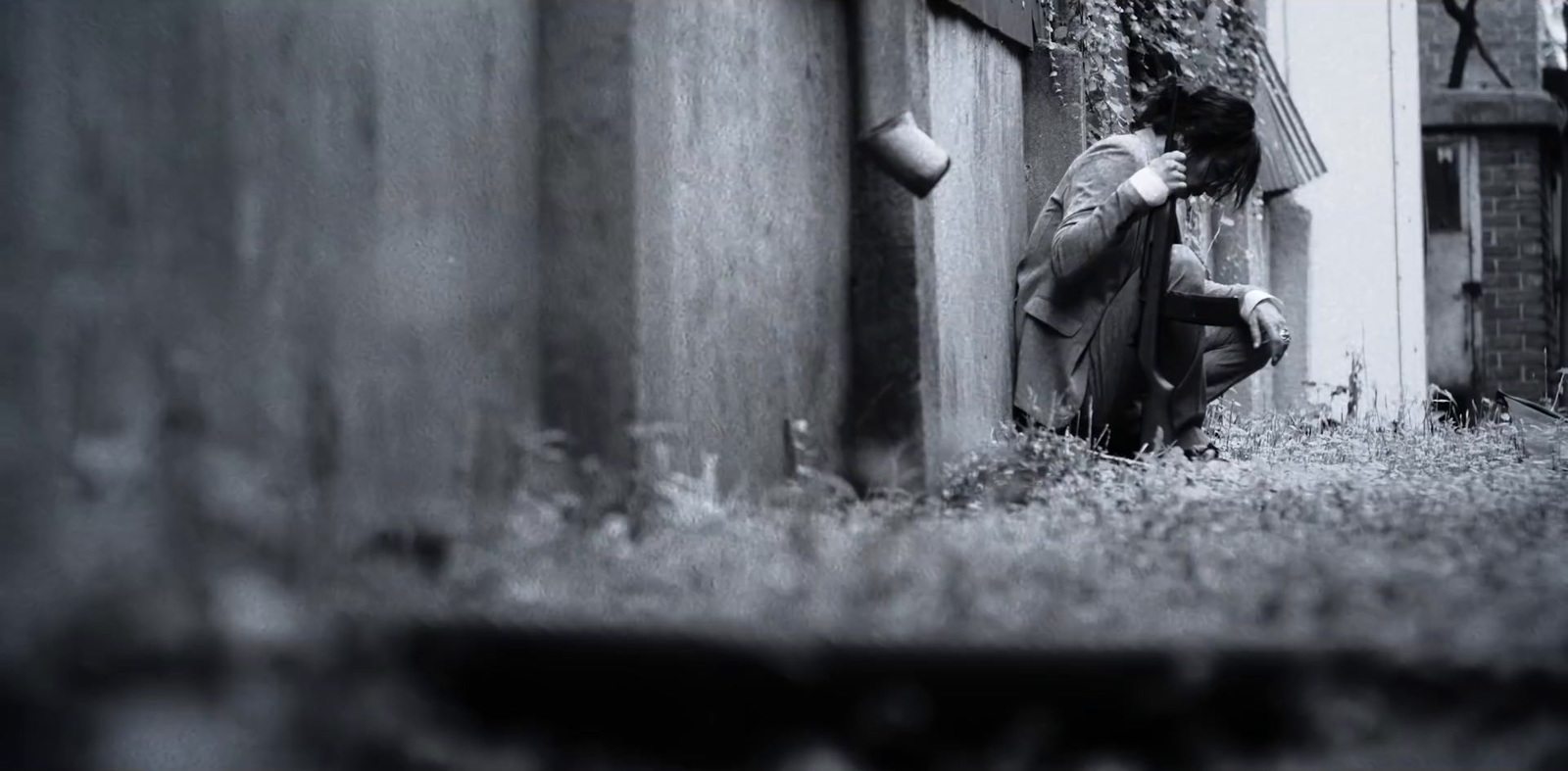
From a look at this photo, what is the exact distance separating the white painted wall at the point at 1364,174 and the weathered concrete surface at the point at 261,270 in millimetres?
9699

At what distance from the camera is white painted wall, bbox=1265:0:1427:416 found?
12.6 m

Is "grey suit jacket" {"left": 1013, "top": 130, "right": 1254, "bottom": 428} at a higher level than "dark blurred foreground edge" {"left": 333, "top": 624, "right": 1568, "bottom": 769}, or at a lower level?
higher

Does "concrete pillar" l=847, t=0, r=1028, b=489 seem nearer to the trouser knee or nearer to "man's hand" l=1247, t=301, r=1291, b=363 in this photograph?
the trouser knee

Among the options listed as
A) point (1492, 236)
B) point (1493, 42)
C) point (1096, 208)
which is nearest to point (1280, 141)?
point (1096, 208)

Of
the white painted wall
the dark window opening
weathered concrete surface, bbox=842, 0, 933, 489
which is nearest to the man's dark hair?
weathered concrete surface, bbox=842, 0, 933, 489

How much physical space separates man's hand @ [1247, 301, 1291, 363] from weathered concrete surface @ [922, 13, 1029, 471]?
88cm

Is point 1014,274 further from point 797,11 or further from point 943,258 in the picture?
point 797,11

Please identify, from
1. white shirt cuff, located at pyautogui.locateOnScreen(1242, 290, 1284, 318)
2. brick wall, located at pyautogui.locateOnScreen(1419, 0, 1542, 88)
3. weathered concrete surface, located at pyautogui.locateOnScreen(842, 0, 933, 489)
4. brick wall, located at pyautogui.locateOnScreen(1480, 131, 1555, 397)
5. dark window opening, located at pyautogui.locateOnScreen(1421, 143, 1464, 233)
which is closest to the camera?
weathered concrete surface, located at pyautogui.locateOnScreen(842, 0, 933, 489)

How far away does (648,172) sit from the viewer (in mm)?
3906

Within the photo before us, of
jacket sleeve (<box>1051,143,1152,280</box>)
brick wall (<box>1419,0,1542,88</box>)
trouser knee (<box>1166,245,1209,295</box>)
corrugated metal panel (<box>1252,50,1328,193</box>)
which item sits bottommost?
trouser knee (<box>1166,245,1209,295</box>)

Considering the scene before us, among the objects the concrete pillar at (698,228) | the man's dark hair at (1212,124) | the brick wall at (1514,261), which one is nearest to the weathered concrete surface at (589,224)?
the concrete pillar at (698,228)

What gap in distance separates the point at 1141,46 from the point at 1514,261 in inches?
423

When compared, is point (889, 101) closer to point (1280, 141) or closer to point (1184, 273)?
point (1184, 273)

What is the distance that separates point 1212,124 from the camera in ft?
21.6
